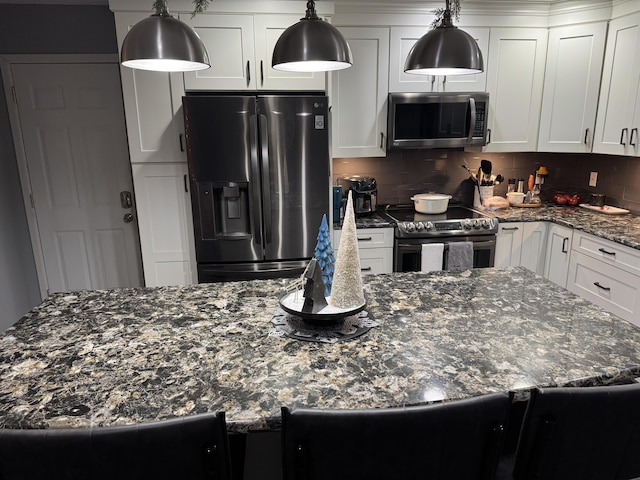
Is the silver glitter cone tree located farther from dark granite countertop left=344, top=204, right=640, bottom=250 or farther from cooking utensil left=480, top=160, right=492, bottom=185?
cooking utensil left=480, top=160, right=492, bottom=185

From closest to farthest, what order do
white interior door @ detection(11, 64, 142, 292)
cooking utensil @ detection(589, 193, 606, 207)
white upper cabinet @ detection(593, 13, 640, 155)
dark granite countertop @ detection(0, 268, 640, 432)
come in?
1. dark granite countertop @ detection(0, 268, 640, 432)
2. white upper cabinet @ detection(593, 13, 640, 155)
3. white interior door @ detection(11, 64, 142, 292)
4. cooking utensil @ detection(589, 193, 606, 207)

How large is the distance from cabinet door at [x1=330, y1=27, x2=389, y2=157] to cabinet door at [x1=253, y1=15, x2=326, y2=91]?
0.35 m

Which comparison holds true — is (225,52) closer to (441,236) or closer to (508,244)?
(441,236)

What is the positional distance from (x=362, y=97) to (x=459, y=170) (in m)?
1.17

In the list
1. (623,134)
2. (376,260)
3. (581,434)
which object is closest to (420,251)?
(376,260)

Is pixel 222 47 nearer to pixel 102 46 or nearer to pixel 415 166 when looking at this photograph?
pixel 102 46

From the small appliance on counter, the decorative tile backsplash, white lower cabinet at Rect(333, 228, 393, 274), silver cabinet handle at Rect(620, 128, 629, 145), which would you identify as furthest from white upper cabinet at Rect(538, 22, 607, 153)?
white lower cabinet at Rect(333, 228, 393, 274)

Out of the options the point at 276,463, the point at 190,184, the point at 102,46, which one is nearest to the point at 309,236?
the point at 190,184

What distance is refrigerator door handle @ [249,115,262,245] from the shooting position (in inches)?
112

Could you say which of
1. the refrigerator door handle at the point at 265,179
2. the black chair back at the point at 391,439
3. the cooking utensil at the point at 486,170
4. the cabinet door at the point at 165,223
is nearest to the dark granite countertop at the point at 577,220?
the cooking utensil at the point at 486,170

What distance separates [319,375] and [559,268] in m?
2.80

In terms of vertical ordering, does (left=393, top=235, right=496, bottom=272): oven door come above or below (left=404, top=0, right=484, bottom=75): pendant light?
below

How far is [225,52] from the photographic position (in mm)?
2902

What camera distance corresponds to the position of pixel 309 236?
10.1 ft
